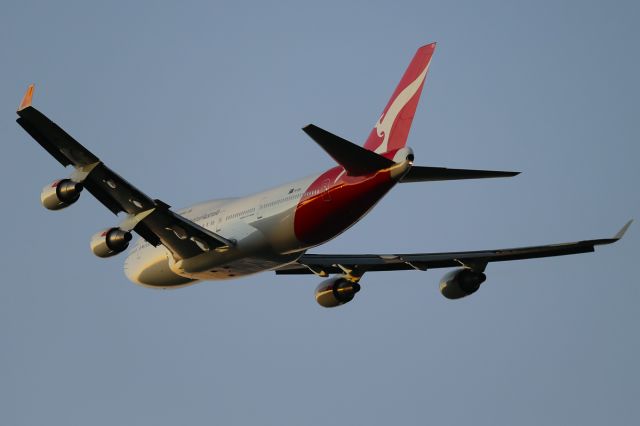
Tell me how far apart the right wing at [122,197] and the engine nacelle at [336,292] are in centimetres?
693

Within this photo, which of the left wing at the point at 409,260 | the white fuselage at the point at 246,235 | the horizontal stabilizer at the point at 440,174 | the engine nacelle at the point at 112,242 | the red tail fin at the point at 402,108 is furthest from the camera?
the left wing at the point at 409,260

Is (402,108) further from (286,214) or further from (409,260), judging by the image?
(409,260)

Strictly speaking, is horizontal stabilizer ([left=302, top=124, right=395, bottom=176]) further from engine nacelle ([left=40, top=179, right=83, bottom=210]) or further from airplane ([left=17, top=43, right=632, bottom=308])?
engine nacelle ([left=40, top=179, right=83, bottom=210])

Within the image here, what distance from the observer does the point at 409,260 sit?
51.9 metres

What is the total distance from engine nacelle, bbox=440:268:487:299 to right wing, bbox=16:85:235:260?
10096 millimetres

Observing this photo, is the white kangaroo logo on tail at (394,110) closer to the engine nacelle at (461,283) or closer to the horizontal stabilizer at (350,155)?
the horizontal stabilizer at (350,155)

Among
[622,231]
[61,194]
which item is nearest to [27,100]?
[61,194]

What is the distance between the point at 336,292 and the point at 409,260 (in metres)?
3.65

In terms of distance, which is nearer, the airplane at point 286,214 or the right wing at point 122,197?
the airplane at point 286,214

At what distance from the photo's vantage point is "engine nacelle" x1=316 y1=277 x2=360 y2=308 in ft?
174

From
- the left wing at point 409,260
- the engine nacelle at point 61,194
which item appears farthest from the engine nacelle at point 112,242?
the left wing at point 409,260

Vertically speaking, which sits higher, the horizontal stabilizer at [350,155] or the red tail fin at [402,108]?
the red tail fin at [402,108]

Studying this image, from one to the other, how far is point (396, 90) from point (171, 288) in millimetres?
14637

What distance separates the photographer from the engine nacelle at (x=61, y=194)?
46156 mm
